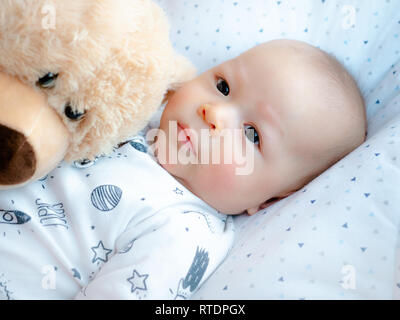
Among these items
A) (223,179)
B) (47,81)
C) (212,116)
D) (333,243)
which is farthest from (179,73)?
(333,243)

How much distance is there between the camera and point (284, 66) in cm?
100

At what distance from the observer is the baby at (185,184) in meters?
0.87

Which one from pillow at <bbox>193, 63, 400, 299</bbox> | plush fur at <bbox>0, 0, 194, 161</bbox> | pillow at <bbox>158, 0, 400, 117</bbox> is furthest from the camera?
pillow at <bbox>158, 0, 400, 117</bbox>

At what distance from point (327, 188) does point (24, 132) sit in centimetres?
61

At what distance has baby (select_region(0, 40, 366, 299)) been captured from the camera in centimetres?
87

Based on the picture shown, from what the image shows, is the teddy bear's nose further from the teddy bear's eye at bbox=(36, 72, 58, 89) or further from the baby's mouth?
the baby's mouth

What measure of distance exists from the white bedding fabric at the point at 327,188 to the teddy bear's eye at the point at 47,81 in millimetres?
477

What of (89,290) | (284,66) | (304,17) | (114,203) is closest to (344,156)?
(284,66)

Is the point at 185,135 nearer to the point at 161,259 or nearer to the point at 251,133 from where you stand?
the point at 251,133

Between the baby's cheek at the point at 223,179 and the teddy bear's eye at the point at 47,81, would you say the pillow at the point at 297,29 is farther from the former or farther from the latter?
the teddy bear's eye at the point at 47,81

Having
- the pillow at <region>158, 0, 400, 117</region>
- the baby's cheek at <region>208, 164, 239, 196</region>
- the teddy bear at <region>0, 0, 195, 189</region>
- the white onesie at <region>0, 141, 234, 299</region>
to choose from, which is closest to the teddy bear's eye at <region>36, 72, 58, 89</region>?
the teddy bear at <region>0, 0, 195, 189</region>

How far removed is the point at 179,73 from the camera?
98 cm

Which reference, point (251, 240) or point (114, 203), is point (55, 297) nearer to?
point (114, 203)

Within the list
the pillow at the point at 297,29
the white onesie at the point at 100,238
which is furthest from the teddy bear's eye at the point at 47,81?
the pillow at the point at 297,29
